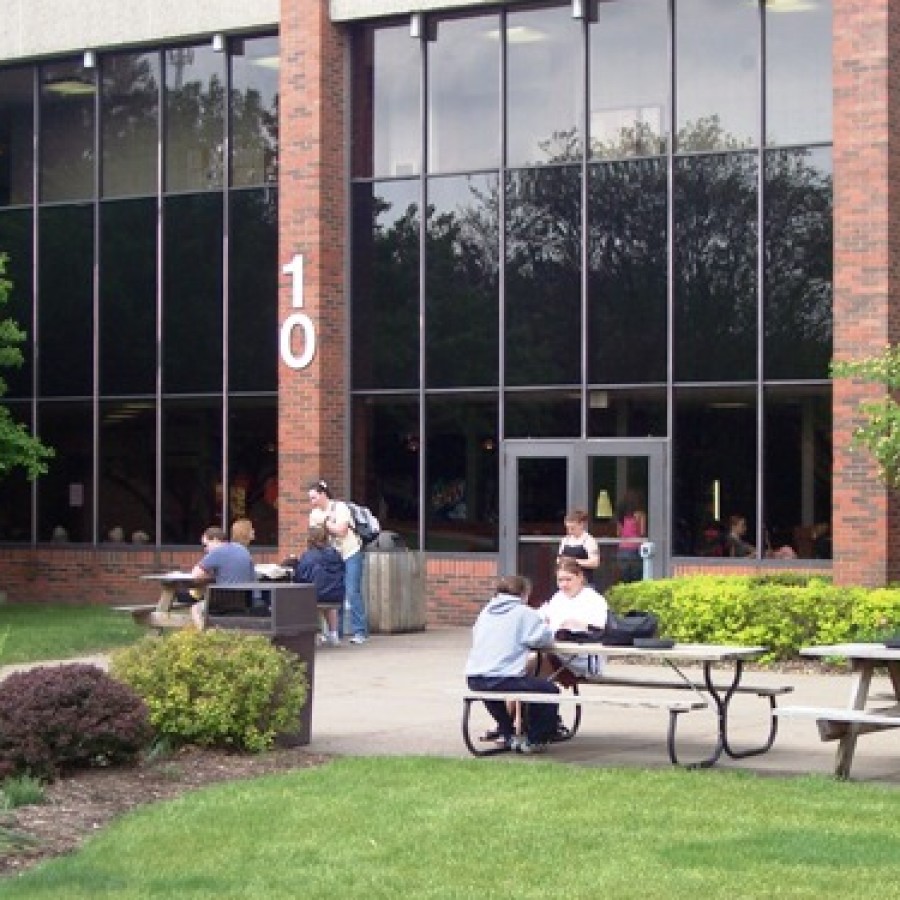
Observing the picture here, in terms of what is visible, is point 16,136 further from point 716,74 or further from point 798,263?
Answer: point 798,263

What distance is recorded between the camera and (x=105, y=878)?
9.80 meters

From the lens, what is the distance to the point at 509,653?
14266mm

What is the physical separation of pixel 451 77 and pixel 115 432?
707 cm

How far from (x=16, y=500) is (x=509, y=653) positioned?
692 inches

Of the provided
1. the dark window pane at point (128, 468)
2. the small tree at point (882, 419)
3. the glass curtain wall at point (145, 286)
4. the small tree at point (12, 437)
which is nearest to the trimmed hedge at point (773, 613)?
the small tree at point (882, 419)

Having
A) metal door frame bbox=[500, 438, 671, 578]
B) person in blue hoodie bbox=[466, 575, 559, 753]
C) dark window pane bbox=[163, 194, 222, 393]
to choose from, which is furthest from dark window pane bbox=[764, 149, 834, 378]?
person in blue hoodie bbox=[466, 575, 559, 753]

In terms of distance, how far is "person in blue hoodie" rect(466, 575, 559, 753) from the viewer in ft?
46.8

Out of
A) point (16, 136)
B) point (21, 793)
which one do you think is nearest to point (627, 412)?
point (16, 136)

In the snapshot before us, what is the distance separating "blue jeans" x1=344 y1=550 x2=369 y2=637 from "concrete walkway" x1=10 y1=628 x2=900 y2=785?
6.69 feet

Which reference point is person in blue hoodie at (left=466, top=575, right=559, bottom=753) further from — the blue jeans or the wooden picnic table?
the blue jeans

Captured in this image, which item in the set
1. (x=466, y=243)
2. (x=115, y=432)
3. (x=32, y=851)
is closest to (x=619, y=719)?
(x=32, y=851)

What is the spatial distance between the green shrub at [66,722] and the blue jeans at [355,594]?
9909 mm

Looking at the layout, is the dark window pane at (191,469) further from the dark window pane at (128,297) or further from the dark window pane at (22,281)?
the dark window pane at (22,281)

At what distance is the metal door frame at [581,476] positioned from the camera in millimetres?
24828
